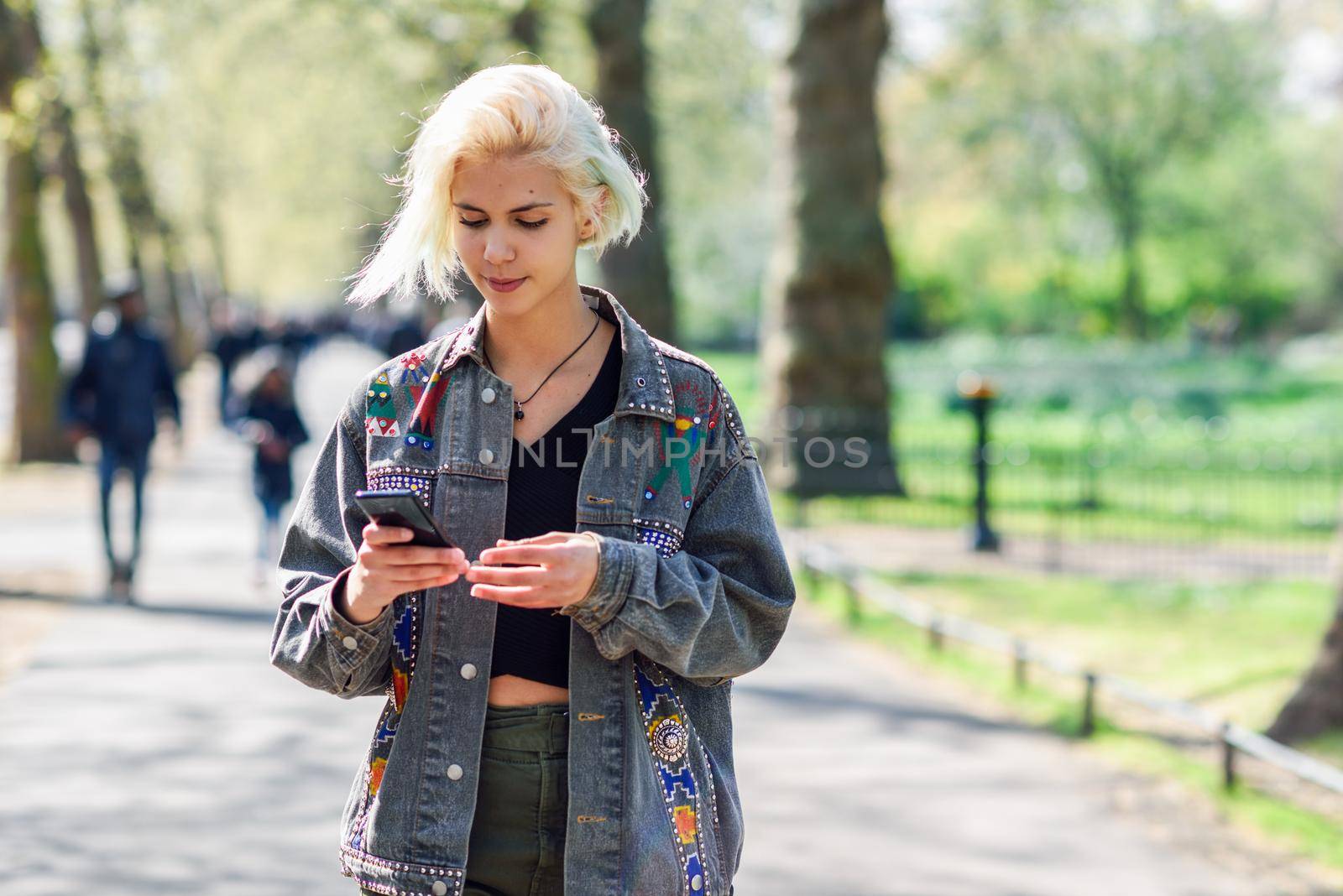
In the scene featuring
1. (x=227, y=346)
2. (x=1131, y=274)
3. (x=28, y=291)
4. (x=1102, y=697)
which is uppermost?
(x=1131, y=274)

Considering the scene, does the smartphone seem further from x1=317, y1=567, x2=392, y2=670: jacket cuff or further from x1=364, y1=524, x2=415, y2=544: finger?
x1=317, y1=567, x2=392, y2=670: jacket cuff

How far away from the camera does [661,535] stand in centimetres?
230

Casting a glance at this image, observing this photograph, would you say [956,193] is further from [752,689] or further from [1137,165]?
[752,689]

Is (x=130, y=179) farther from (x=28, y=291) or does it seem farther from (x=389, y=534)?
(x=389, y=534)

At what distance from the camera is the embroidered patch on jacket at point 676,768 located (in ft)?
7.58

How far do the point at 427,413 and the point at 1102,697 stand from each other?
6040 mm

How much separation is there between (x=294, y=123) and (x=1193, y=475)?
1042 inches

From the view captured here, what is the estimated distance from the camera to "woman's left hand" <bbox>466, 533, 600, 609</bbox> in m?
2.05

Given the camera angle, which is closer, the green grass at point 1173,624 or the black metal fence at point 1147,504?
the green grass at point 1173,624

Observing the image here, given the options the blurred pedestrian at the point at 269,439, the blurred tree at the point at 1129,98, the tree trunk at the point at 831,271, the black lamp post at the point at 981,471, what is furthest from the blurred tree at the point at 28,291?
the blurred tree at the point at 1129,98

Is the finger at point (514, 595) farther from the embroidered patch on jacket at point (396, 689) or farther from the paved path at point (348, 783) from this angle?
the paved path at point (348, 783)

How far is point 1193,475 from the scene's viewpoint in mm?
15680

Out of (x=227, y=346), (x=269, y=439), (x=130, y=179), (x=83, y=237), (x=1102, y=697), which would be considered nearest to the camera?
(x=1102, y=697)

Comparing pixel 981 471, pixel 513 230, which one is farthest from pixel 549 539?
pixel 981 471
